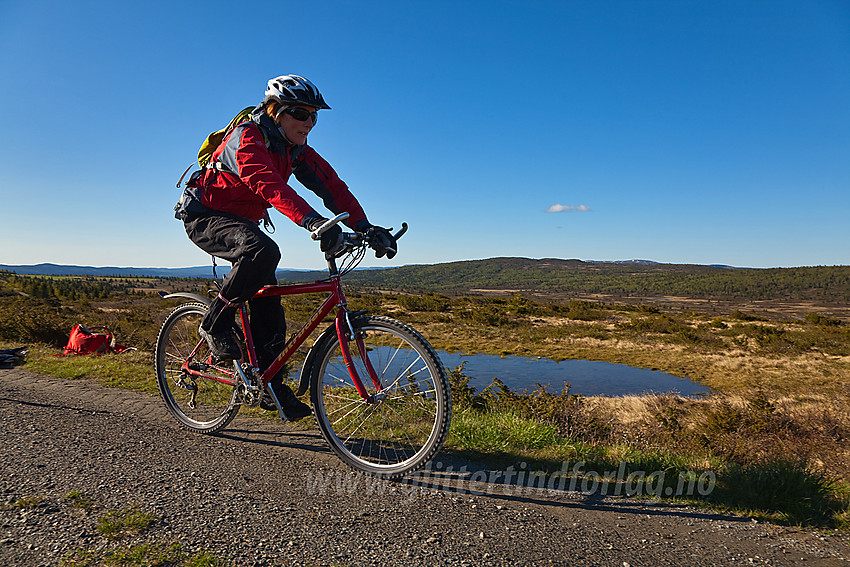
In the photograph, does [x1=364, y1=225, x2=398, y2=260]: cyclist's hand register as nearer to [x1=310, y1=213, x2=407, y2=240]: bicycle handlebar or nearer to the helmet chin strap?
[x1=310, y1=213, x2=407, y2=240]: bicycle handlebar

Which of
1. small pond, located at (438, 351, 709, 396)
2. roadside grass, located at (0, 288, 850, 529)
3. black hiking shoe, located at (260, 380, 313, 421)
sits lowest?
small pond, located at (438, 351, 709, 396)

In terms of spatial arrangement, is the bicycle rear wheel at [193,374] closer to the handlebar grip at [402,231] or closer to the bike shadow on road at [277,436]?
the bike shadow on road at [277,436]

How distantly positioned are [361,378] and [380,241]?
971 mm

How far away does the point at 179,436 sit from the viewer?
3.71 m

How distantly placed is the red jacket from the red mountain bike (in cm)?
47

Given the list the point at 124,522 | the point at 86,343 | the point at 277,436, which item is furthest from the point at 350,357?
the point at 86,343

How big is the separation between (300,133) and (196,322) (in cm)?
201

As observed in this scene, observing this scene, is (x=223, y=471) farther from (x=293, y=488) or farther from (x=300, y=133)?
(x=300, y=133)

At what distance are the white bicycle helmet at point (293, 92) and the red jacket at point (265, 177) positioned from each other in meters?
0.18

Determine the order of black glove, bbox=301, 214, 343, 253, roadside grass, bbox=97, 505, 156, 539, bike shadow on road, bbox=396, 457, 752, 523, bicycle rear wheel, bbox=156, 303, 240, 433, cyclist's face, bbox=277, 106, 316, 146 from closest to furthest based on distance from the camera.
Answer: roadside grass, bbox=97, 505, 156, 539
bike shadow on road, bbox=396, 457, 752, 523
black glove, bbox=301, 214, 343, 253
cyclist's face, bbox=277, 106, 316, 146
bicycle rear wheel, bbox=156, 303, 240, 433

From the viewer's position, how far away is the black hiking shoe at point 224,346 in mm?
3523

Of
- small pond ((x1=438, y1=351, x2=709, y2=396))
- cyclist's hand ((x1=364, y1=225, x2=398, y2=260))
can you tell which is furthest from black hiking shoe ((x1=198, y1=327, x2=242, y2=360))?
small pond ((x1=438, y1=351, x2=709, y2=396))

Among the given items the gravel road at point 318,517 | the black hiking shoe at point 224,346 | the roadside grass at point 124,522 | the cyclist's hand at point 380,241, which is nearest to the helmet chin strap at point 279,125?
the cyclist's hand at point 380,241

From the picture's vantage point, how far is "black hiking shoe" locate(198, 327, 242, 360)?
11.6 feet
